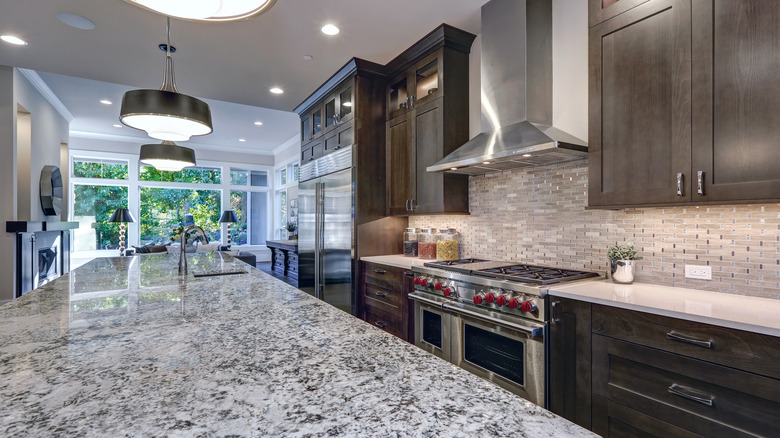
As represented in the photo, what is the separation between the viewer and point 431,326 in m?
2.60

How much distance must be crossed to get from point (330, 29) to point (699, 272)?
2.82 meters

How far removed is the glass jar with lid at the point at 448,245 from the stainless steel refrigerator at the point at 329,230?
83 centimetres

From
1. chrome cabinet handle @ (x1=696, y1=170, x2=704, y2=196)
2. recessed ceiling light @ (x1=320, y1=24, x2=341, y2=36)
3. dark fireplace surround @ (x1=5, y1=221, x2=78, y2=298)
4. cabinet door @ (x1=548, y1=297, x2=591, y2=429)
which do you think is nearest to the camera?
chrome cabinet handle @ (x1=696, y1=170, x2=704, y2=196)

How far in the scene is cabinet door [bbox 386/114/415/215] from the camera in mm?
3297

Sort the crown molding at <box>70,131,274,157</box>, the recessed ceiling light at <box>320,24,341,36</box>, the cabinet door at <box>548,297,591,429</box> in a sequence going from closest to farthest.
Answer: the cabinet door at <box>548,297,591,429</box> → the recessed ceiling light at <box>320,24,341,36</box> → the crown molding at <box>70,131,274,157</box>

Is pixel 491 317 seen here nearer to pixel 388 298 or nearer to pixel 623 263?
pixel 623 263

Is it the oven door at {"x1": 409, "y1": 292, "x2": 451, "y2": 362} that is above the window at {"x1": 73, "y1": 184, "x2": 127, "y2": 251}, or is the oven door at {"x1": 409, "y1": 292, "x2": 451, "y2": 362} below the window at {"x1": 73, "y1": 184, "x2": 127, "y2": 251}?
below

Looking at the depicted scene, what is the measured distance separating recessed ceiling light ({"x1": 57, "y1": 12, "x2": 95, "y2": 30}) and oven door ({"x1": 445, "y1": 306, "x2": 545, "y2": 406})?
333 centimetres

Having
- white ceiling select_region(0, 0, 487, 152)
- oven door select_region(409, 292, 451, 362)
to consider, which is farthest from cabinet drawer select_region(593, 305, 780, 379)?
white ceiling select_region(0, 0, 487, 152)

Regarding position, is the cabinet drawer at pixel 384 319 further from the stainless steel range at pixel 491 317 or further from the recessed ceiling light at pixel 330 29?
the recessed ceiling light at pixel 330 29

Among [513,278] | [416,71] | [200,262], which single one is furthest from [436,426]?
[416,71]

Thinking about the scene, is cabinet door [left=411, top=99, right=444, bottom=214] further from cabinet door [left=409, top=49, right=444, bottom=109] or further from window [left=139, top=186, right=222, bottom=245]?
window [left=139, top=186, right=222, bottom=245]

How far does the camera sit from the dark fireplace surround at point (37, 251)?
402cm

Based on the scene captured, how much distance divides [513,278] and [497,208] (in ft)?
3.13
